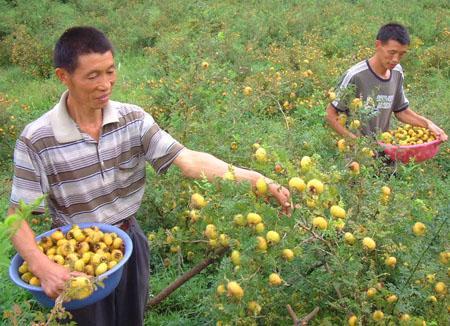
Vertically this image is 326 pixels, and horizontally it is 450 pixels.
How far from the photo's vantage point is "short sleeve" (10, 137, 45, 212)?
7.83 ft

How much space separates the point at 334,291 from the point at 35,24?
34.4 ft

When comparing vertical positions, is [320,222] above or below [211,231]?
above

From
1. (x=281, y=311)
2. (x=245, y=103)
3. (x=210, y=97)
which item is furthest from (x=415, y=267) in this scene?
(x=210, y=97)

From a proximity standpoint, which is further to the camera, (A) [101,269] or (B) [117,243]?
(B) [117,243]

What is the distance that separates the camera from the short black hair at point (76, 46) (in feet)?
7.91

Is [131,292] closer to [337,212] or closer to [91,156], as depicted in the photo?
[91,156]

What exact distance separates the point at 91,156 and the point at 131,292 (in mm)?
871

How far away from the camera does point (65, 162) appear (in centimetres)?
251

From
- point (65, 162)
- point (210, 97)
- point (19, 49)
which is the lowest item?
point (19, 49)

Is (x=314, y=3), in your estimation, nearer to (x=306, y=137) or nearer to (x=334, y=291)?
(x=306, y=137)

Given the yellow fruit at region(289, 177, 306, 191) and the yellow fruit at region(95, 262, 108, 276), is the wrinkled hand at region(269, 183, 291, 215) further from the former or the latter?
the yellow fruit at region(95, 262, 108, 276)

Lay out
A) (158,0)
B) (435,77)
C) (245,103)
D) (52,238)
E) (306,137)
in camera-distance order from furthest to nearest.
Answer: (158,0) → (435,77) → (245,103) → (306,137) → (52,238)

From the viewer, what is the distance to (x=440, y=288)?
89.1 inches

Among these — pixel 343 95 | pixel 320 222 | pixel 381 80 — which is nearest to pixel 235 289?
pixel 320 222
